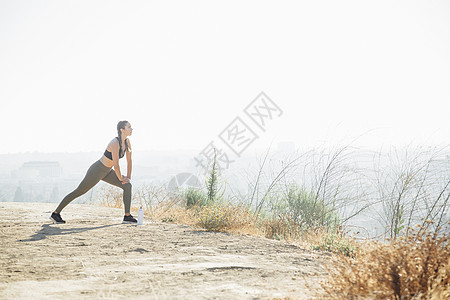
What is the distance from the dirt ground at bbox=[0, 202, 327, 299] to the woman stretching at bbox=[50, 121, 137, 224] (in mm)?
687

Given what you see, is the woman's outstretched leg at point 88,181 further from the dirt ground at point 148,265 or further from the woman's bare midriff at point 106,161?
the dirt ground at point 148,265

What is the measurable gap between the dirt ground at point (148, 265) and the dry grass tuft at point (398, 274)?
30 cm

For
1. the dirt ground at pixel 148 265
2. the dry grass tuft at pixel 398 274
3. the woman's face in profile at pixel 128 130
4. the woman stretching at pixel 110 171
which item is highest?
the woman's face in profile at pixel 128 130

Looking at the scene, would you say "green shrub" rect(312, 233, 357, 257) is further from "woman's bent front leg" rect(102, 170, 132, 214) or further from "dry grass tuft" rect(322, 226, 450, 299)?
"woman's bent front leg" rect(102, 170, 132, 214)

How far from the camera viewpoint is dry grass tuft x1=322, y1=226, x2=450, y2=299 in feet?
7.64

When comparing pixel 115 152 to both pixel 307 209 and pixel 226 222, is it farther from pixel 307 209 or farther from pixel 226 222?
pixel 307 209

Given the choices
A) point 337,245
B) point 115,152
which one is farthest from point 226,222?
point 115,152

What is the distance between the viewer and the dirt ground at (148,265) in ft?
8.93

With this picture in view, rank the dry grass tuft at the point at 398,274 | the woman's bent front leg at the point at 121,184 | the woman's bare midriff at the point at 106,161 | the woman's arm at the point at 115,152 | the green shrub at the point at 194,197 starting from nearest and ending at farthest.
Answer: the dry grass tuft at the point at 398,274, the woman's arm at the point at 115,152, the woman's bare midriff at the point at 106,161, the woman's bent front leg at the point at 121,184, the green shrub at the point at 194,197

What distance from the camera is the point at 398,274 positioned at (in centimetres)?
238

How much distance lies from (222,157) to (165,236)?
5.00 m

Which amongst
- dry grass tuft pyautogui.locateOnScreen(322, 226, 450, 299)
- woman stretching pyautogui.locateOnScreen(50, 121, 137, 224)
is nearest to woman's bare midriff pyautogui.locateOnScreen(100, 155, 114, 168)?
woman stretching pyautogui.locateOnScreen(50, 121, 137, 224)

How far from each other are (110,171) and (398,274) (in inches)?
218

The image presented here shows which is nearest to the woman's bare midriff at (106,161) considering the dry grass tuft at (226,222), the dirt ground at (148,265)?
the dirt ground at (148,265)
